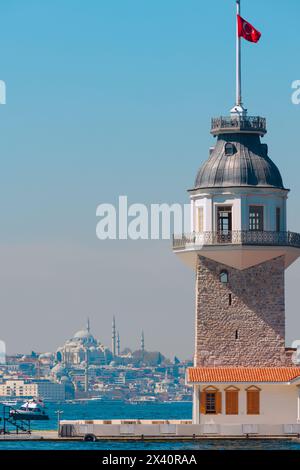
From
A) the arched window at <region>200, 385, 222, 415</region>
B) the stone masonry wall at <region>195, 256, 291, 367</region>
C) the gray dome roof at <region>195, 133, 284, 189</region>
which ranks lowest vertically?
the arched window at <region>200, 385, 222, 415</region>

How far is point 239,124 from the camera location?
9762cm

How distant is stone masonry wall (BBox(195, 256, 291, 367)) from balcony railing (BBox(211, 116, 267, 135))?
7.24 metres

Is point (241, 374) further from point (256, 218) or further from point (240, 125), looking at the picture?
point (240, 125)

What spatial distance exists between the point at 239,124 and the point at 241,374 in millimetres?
13630

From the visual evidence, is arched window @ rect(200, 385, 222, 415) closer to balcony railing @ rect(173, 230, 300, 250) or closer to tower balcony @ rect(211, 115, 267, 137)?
balcony railing @ rect(173, 230, 300, 250)

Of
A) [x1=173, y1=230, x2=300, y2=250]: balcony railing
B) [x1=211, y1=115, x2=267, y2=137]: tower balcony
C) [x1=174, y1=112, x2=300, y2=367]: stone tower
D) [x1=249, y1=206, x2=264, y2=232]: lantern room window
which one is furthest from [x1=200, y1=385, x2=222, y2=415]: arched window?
[x1=211, y1=115, x2=267, y2=137]: tower balcony

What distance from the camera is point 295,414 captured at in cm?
9469

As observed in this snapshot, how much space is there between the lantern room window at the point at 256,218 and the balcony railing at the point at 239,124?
4.28 meters

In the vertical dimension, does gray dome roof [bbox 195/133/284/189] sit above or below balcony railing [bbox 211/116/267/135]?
below

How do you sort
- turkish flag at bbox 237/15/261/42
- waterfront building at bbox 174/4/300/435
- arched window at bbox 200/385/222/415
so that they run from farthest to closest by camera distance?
Result: 1. waterfront building at bbox 174/4/300/435
2. turkish flag at bbox 237/15/261/42
3. arched window at bbox 200/385/222/415

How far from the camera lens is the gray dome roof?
96.9m

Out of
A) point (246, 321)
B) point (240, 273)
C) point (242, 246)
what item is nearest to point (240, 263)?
point (240, 273)
